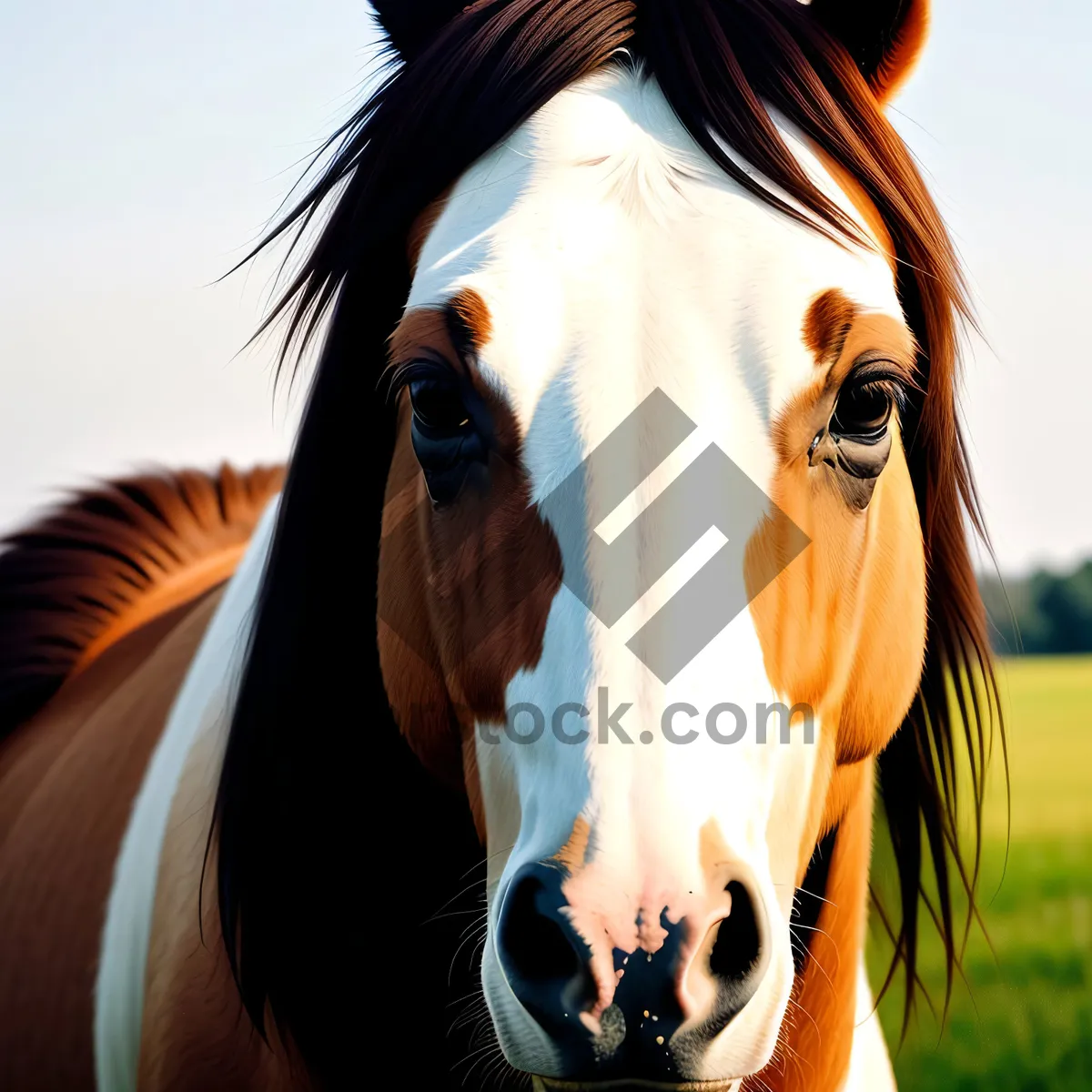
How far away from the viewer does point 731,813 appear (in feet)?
4.49

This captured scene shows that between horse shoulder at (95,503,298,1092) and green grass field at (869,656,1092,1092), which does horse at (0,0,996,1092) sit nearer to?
horse shoulder at (95,503,298,1092)

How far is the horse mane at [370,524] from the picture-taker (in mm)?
1897

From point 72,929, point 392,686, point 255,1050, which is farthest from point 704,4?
point 72,929

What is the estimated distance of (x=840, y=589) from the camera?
1.75m

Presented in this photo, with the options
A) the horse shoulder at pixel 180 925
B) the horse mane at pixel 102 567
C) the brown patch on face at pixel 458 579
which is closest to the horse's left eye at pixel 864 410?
the brown patch on face at pixel 458 579

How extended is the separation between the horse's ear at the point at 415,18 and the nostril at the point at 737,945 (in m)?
1.60

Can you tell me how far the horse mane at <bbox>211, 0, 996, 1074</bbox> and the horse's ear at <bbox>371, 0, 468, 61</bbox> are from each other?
0.04 ft

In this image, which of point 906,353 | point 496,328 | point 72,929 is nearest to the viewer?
point 496,328

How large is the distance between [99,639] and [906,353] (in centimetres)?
264

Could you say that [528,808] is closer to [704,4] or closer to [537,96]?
[537,96]

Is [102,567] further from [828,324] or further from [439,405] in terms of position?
[828,324]

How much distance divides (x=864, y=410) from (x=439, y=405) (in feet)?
2.14

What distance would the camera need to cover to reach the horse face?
131 centimetres

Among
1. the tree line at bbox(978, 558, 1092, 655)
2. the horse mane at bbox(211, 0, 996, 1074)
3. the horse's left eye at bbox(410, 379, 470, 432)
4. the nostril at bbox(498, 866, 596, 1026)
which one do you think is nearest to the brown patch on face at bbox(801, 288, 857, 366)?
the horse mane at bbox(211, 0, 996, 1074)
